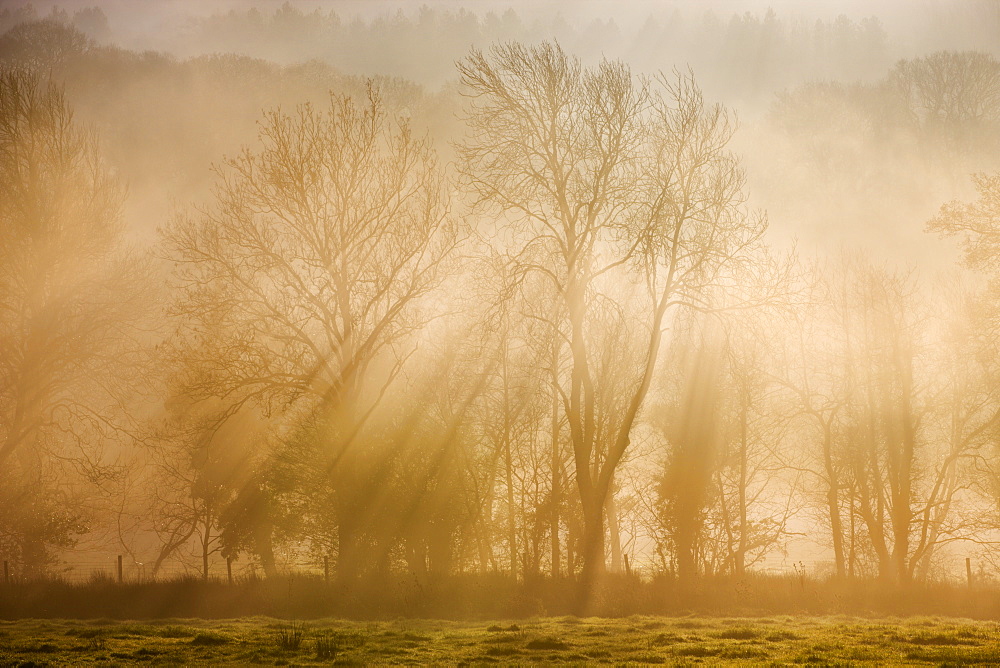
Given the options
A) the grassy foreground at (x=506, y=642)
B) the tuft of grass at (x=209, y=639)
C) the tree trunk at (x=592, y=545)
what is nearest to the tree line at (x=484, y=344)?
the tree trunk at (x=592, y=545)

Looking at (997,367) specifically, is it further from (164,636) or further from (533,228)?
(164,636)

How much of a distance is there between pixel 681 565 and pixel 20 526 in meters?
19.7

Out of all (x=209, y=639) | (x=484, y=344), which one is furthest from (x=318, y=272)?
(x=209, y=639)

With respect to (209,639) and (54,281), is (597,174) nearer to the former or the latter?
(209,639)

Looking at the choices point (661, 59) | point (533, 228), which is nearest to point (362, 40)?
point (661, 59)

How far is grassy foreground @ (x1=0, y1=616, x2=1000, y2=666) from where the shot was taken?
9.37 metres

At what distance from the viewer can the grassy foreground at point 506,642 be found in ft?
30.7

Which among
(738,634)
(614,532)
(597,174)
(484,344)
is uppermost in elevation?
(597,174)

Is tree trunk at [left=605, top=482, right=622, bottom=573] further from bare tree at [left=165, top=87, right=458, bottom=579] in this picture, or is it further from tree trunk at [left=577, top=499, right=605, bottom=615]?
bare tree at [left=165, top=87, right=458, bottom=579]

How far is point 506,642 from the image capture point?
1077cm

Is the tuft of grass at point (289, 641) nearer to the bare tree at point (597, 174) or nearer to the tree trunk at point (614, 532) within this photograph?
the bare tree at point (597, 174)

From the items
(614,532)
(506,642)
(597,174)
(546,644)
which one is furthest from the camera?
→ (614,532)

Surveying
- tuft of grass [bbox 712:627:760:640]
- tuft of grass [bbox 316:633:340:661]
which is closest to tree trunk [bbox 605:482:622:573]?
tuft of grass [bbox 712:627:760:640]

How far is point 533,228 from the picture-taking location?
59.7 feet
